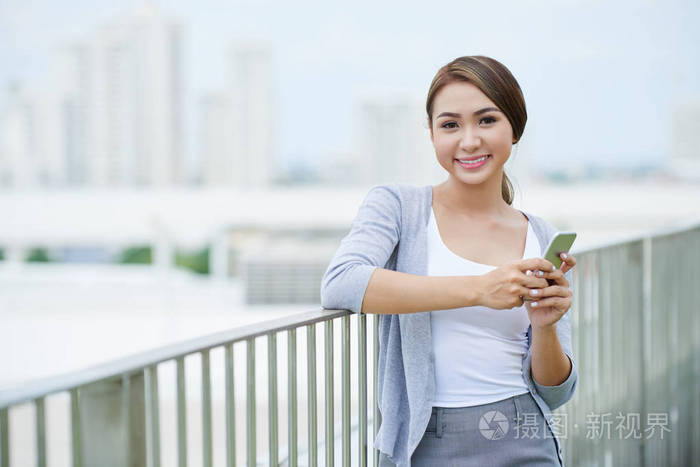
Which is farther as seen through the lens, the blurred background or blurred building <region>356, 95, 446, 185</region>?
blurred building <region>356, 95, 446, 185</region>

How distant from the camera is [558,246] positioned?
1.14 meters

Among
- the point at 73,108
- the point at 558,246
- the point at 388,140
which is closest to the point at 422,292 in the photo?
the point at 558,246

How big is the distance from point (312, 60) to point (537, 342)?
26088 mm

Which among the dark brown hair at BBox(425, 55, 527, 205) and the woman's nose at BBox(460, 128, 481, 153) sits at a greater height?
the dark brown hair at BBox(425, 55, 527, 205)

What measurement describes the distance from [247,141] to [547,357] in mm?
20544

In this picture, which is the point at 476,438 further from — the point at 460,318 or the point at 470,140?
the point at 470,140

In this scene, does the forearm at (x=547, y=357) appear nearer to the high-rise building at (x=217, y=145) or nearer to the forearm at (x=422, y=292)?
the forearm at (x=422, y=292)

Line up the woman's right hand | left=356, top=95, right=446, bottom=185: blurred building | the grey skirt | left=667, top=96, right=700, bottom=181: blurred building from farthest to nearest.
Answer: left=356, top=95, right=446, bottom=185: blurred building, left=667, top=96, right=700, bottom=181: blurred building, the grey skirt, the woman's right hand

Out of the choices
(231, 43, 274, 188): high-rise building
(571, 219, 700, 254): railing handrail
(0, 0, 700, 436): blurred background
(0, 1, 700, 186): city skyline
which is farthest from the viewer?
(231, 43, 274, 188): high-rise building

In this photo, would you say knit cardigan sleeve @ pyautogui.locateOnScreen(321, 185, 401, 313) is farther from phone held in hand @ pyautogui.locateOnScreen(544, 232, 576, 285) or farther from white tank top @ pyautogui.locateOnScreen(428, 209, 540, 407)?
phone held in hand @ pyautogui.locateOnScreen(544, 232, 576, 285)

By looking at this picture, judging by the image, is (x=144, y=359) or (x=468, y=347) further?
(x=468, y=347)

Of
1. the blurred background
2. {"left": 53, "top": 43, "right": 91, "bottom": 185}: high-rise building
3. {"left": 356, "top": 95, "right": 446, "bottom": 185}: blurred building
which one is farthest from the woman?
{"left": 53, "top": 43, "right": 91, "bottom": 185}: high-rise building

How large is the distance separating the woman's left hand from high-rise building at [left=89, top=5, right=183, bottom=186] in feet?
68.4

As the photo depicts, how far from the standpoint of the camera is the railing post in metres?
0.76
